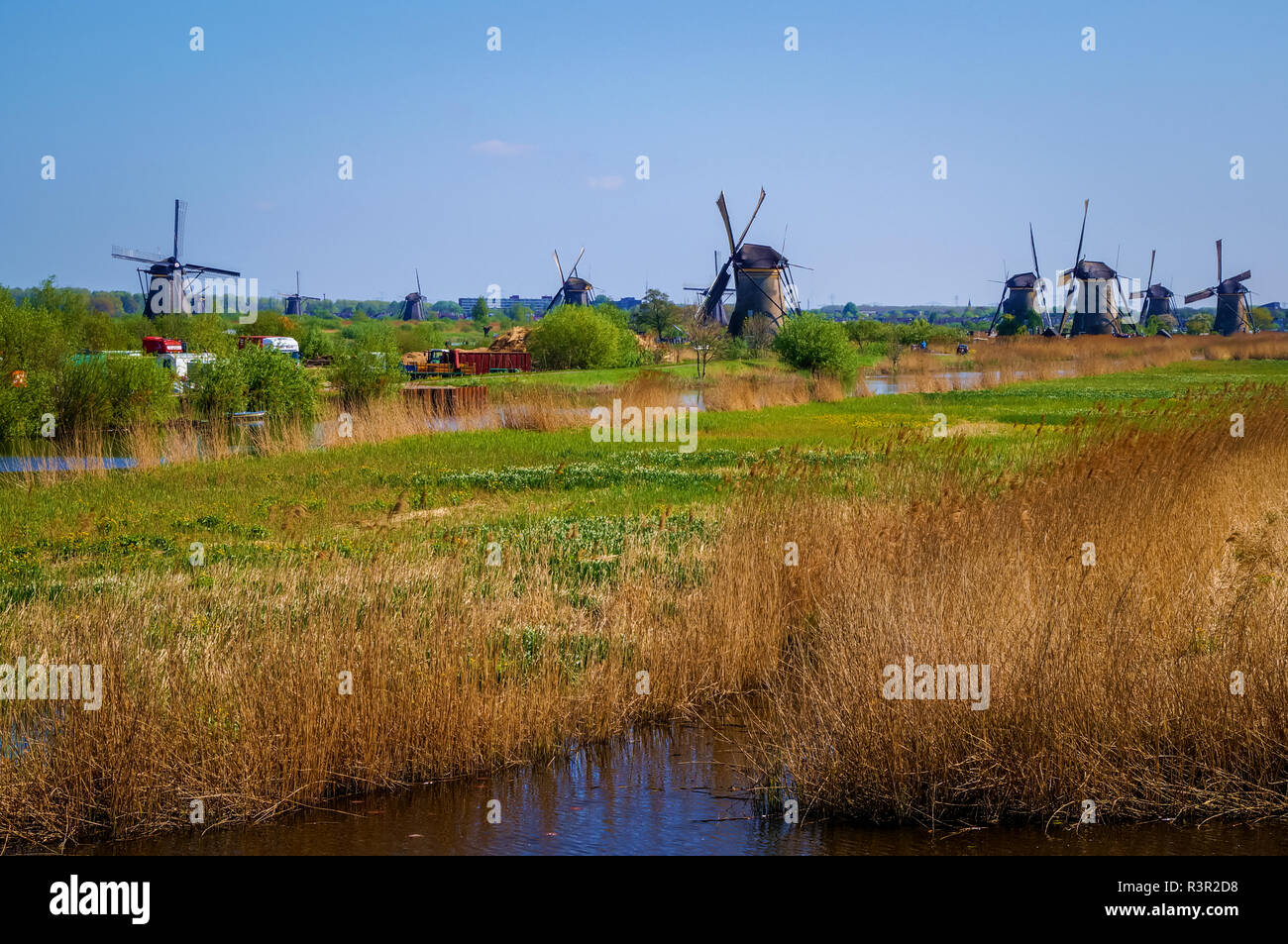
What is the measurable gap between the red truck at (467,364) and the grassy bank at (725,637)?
47492mm

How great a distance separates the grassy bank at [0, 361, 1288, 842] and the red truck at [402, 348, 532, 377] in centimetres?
4749

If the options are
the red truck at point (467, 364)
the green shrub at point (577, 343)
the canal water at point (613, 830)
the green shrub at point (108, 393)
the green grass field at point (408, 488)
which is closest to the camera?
the canal water at point (613, 830)

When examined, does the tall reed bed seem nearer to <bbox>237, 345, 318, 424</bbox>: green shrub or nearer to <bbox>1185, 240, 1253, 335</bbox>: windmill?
<bbox>237, 345, 318, 424</bbox>: green shrub

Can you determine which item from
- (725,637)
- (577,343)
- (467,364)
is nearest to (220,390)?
(725,637)

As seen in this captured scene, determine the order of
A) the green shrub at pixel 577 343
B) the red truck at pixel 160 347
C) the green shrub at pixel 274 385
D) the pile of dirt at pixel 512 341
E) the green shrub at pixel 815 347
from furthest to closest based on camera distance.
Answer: the pile of dirt at pixel 512 341 < the green shrub at pixel 577 343 < the red truck at pixel 160 347 < the green shrub at pixel 815 347 < the green shrub at pixel 274 385

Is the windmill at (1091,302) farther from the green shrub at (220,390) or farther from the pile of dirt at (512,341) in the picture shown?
the green shrub at (220,390)

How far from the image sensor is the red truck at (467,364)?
205 ft

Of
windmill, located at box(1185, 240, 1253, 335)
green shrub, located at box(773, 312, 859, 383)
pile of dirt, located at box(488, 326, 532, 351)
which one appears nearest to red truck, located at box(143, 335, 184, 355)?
pile of dirt, located at box(488, 326, 532, 351)

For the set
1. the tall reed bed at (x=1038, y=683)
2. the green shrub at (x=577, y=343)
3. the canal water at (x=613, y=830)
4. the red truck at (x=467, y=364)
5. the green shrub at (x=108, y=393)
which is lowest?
the canal water at (x=613, y=830)

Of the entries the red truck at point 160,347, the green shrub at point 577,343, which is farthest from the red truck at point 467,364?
the red truck at point 160,347

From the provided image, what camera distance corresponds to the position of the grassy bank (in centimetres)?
703
